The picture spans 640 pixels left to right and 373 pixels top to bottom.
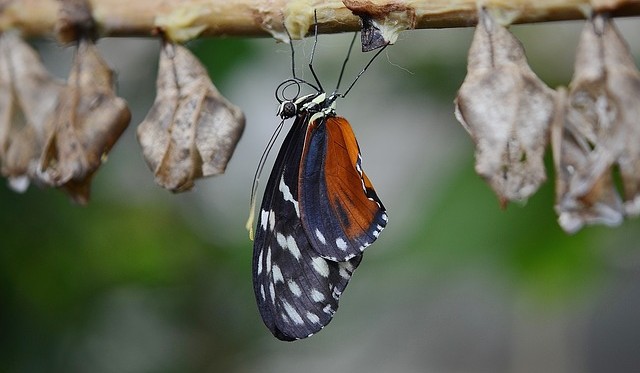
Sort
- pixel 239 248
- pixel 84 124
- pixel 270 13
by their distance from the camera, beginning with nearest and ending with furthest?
pixel 270 13 < pixel 84 124 < pixel 239 248

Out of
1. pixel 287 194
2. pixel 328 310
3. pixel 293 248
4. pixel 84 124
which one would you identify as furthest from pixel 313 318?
pixel 84 124

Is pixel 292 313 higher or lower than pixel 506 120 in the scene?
lower

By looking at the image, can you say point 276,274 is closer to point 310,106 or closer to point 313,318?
point 313,318

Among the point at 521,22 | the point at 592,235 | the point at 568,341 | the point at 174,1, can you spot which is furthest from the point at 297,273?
the point at 568,341

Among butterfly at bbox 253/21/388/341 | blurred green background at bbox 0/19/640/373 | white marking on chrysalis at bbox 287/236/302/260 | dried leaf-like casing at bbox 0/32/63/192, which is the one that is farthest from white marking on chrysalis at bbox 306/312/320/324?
blurred green background at bbox 0/19/640/373

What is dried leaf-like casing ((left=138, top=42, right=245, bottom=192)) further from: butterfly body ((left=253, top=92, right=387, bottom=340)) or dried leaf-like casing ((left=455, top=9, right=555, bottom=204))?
dried leaf-like casing ((left=455, top=9, right=555, bottom=204))

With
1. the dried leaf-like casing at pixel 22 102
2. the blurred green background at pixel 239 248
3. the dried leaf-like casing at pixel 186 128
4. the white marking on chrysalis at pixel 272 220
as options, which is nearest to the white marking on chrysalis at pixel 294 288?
the white marking on chrysalis at pixel 272 220
